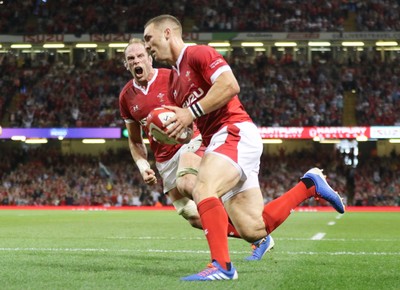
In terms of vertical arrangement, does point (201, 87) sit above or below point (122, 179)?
above

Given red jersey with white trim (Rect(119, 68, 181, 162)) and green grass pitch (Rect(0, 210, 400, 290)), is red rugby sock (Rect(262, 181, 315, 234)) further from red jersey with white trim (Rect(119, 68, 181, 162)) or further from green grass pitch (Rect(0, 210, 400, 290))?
red jersey with white trim (Rect(119, 68, 181, 162))

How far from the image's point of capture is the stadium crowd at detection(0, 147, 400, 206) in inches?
1524

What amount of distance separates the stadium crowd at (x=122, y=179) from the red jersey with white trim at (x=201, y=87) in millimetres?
30760

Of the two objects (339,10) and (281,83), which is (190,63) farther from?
(339,10)

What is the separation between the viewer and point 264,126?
39.3 meters

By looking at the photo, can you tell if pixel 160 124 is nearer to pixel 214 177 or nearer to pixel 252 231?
pixel 214 177

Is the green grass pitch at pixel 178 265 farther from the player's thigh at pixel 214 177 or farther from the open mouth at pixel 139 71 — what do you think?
the open mouth at pixel 139 71

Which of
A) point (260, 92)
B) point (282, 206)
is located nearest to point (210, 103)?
point (282, 206)

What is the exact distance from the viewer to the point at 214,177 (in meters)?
6.49

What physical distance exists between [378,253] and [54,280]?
474cm

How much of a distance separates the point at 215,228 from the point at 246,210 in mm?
1316

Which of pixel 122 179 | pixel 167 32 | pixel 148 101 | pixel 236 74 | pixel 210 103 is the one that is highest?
pixel 167 32

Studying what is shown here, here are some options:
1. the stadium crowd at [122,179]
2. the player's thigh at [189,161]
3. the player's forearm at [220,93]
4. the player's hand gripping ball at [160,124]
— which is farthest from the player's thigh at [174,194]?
the stadium crowd at [122,179]

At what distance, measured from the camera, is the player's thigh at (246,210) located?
296 inches
